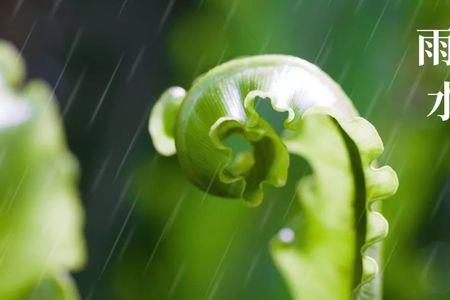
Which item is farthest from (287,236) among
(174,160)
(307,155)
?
(174,160)

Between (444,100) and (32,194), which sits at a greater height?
(444,100)

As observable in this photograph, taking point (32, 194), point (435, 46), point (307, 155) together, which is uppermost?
point (435, 46)

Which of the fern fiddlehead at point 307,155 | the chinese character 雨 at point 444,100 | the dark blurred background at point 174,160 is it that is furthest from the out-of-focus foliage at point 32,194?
the chinese character 雨 at point 444,100

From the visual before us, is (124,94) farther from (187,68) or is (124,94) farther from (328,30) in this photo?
(328,30)

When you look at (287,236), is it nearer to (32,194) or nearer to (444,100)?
(32,194)

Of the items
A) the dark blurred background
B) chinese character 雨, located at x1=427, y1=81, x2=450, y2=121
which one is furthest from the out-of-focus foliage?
chinese character 雨, located at x1=427, y1=81, x2=450, y2=121

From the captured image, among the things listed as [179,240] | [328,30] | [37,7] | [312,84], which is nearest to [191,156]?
[312,84]

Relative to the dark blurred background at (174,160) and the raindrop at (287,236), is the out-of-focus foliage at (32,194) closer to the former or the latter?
the raindrop at (287,236)
